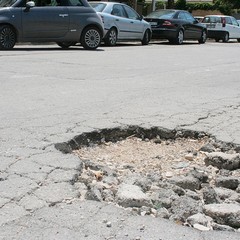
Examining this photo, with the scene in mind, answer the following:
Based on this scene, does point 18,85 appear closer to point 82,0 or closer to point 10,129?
point 10,129

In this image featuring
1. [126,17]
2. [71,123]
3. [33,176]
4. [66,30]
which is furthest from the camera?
[126,17]

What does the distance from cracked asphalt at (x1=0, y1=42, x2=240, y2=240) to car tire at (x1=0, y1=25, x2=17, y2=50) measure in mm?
1729

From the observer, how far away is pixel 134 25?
18547 mm

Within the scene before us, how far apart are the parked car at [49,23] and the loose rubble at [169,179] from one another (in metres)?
9.22

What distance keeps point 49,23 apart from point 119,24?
13.6 ft

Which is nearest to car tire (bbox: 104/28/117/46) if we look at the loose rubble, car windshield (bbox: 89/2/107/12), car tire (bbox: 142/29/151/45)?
car windshield (bbox: 89/2/107/12)

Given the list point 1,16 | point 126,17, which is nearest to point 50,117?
point 1,16

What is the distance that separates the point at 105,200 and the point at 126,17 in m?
15.6

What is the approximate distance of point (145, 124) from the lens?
5.25m

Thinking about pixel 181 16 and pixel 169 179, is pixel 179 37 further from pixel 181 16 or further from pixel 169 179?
pixel 169 179

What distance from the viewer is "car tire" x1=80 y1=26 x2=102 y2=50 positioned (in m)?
14.9

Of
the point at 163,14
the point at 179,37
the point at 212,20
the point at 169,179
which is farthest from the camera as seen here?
the point at 212,20

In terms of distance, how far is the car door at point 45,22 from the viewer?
13.5 meters

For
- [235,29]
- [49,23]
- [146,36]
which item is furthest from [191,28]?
[49,23]
